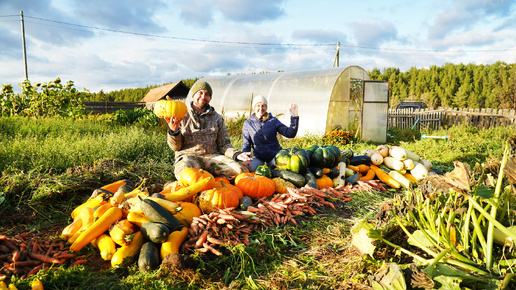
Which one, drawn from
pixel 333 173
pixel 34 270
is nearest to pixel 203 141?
pixel 333 173

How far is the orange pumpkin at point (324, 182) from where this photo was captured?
15.3 ft

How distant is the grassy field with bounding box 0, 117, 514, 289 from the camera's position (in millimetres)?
2355

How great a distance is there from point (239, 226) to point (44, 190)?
9.05 feet

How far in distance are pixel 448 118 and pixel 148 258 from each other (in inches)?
732

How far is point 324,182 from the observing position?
15.4ft

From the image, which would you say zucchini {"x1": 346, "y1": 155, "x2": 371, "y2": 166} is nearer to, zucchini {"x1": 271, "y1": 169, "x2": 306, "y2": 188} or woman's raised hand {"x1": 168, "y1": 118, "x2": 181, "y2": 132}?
zucchini {"x1": 271, "y1": 169, "x2": 306, "y2": 188}

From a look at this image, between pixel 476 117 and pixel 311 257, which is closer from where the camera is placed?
pixel 311 257

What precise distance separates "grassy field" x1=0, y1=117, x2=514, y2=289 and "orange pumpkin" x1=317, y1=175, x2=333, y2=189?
431 mm

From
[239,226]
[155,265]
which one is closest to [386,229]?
[239,226]

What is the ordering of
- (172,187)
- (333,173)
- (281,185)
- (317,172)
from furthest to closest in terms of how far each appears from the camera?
(333,173) → (317,172) → (281,185) → (172,187)

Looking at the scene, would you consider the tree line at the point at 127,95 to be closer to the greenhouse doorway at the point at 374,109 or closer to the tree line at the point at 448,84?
the tree line at the point at 448,84

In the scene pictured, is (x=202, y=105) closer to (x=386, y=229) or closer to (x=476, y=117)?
(x=386, y=229)

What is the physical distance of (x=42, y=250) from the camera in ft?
9.21

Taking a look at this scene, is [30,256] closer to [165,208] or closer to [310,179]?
[165,208]
